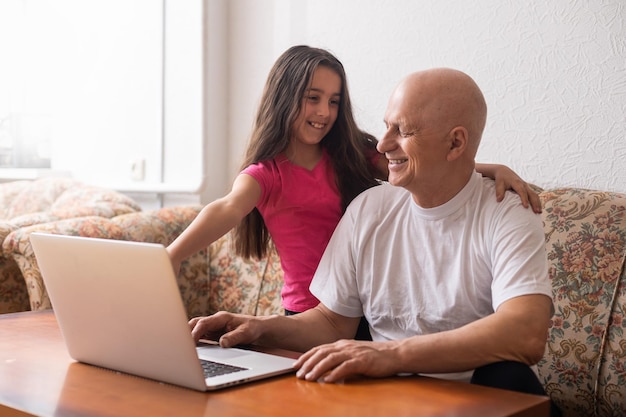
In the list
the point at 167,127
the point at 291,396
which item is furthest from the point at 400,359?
the point at 167,127

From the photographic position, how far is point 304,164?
2090 mm

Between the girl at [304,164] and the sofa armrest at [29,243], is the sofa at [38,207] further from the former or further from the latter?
the girl at [304,164]

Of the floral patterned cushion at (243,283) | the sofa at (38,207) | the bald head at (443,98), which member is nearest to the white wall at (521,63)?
the floral patterned cushion at (243,283)

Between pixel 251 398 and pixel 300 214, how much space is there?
986 mm

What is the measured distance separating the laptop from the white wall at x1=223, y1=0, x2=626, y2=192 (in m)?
1.08

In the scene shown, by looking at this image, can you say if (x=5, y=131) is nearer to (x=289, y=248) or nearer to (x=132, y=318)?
(x=289, y=248)

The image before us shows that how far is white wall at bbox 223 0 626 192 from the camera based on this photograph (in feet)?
7.73

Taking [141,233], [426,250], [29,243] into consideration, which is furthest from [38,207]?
[426,250]

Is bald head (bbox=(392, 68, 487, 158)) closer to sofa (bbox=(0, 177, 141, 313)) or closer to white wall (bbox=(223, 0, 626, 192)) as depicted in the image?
white wall (bbox=(223, 0, 626, 192))

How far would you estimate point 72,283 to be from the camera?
1.27 meters

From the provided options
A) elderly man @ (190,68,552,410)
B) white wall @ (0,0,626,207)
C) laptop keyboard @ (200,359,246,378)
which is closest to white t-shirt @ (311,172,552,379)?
elderly man @ (190,68,552,410)

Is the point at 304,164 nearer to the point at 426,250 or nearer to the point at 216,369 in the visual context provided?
the point at 426,250

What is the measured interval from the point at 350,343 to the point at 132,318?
0.33 metres

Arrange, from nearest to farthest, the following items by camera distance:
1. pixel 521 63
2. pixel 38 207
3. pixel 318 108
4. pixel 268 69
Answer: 1. pixel 318 108
2. pixel 521 63
3. pixel 268 69
4. pixel 38 207
